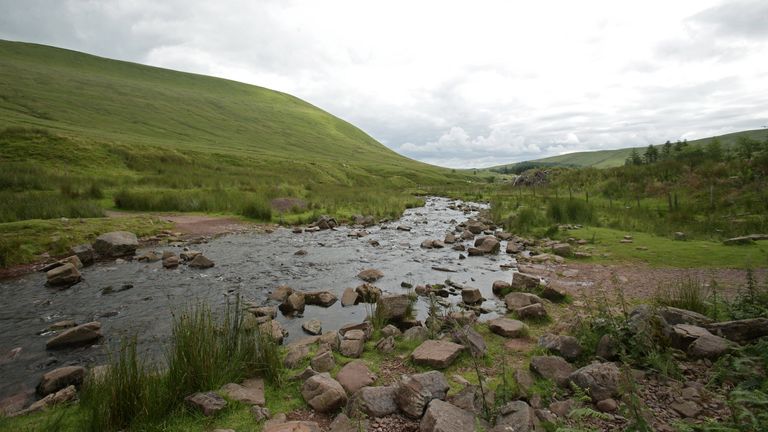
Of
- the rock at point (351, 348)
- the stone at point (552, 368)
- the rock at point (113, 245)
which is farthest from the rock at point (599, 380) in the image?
the rock at point (113, 245)

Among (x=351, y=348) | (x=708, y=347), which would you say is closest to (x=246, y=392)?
(x=351, y=348)

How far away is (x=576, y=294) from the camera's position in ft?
32.5

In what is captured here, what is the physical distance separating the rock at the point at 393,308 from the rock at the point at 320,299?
216cm

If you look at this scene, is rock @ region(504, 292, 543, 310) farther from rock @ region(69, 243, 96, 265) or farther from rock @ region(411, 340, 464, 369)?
rock @ region(69, 243, 96, 265)

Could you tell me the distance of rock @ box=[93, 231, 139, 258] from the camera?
551 inches

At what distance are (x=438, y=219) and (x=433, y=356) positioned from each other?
21316 mm

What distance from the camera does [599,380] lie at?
460cm

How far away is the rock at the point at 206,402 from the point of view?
15.1 feet

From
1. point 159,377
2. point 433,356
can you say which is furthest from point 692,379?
point 159,377

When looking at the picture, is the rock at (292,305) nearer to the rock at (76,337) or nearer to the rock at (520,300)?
the rock at (76,337)

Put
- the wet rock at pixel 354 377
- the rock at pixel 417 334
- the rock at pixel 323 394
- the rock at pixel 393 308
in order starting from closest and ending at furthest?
1. the rock at pixel 323 394
2. the wet rock at pixel 354 377
3. the rock at pixel 417 334
4. the rock at pixel 393 308

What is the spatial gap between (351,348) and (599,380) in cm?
401

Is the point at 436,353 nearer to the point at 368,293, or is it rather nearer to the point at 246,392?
the point at 246,392

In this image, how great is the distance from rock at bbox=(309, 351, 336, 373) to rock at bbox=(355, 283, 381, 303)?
383cm
